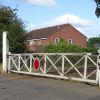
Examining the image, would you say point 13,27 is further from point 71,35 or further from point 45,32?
point 71,35

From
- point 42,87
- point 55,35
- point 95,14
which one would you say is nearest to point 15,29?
point 95,14

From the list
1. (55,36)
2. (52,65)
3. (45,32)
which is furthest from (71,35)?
(52,65)

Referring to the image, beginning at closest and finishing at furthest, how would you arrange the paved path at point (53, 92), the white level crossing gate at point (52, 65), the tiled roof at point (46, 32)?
the paved path at point (53, 92) → the white level crossing gate at point (52, 65) → the tiled roof at point (46, 32)

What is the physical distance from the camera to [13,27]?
1235 inches

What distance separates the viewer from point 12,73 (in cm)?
2067

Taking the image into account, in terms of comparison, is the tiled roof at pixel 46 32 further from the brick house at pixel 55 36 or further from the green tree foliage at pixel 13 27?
the green tree foliage at pixel 13 27

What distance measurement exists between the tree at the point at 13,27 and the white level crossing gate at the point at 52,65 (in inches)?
377

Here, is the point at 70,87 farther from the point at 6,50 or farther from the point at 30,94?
the point at 6,50

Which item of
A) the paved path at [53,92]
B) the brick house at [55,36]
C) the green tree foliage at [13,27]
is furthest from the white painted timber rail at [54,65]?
the brick house at [55,36]

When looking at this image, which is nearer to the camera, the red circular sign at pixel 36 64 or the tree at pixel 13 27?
the red circular sign at pixel 36 64

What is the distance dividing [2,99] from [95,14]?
8.94 m

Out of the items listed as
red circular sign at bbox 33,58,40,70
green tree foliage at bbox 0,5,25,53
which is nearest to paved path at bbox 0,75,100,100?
red circular sign at bbox 33,58,40,70

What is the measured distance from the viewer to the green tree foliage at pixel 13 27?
101ft

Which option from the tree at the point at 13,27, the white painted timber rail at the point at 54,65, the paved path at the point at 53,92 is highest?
the tree at the point at 13,27
